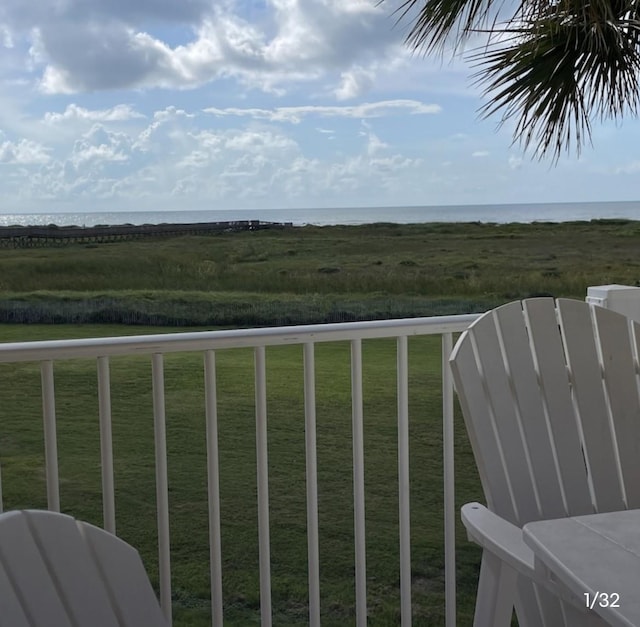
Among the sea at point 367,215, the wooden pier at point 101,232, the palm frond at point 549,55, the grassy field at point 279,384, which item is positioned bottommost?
the grassy field at point 279,384

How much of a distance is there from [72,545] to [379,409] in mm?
3745

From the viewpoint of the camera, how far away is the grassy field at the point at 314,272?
18.2 ft

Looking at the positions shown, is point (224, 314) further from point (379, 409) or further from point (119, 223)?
point (379, 409)

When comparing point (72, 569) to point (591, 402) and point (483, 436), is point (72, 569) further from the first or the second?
point (591, 402)

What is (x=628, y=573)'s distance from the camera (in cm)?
104

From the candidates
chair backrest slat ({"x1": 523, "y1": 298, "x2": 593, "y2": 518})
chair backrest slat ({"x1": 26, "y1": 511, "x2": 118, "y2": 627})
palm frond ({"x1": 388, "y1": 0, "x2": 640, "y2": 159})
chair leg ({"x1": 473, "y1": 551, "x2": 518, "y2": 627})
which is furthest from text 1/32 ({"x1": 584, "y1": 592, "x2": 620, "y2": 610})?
palm frond ({"x1": 388, "y1": 0, "x2": 640, "y2": 159})

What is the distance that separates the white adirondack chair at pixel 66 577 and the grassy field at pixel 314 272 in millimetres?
4551

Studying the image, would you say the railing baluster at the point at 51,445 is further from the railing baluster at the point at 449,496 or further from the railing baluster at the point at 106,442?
the railing baluster at the point at 449,496

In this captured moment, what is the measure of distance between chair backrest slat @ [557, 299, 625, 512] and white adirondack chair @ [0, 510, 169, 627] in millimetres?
1224

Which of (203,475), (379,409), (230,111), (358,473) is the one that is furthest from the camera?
(230,111)

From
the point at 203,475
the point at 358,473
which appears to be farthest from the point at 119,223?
the point at 358,473

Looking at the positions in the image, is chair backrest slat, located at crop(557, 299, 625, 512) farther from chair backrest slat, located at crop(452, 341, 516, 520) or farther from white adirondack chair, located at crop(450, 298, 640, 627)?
chair backrest slat, located at crop(452, 341, 516, 520)

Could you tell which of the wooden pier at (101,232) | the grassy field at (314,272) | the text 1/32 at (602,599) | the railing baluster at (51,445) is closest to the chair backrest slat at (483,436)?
the text 1/32 at (602,599)

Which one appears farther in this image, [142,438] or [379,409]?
[379,409]
